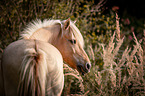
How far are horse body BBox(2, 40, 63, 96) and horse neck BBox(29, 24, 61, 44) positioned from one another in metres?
0.47

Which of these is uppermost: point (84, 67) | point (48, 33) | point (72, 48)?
→ point (48, 33)

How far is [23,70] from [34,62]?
0.11 meters

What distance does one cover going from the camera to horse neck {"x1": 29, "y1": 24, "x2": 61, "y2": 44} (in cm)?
196

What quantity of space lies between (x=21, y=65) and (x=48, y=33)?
0.79 m

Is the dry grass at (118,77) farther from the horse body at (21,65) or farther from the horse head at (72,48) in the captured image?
the horse body at (21,65)

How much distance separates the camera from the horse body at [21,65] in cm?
134

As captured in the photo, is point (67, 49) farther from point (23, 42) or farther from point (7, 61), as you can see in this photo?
point (7, 61)

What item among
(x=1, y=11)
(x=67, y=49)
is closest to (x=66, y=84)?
(x=67, y=49)

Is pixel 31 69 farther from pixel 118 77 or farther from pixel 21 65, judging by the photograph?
pixel 118 77

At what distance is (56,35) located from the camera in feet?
6.73

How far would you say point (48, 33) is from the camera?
6.59ft

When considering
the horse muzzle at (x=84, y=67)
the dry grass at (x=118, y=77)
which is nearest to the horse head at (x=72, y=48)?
the horse muzzle at (x=84, y=67)

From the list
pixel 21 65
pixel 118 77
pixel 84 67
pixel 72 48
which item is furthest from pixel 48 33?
pixel 118 77

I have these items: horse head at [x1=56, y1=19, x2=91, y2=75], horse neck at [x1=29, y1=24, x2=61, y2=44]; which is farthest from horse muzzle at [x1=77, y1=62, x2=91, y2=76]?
horse neck at [x1=29, y1=24, x2=61, y2=44]
